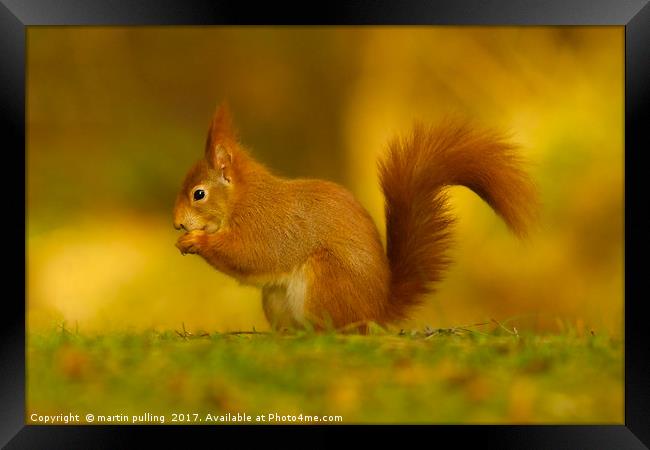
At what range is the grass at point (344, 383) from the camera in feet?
6.83

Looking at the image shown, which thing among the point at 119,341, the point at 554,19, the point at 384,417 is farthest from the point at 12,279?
the point at 554,19

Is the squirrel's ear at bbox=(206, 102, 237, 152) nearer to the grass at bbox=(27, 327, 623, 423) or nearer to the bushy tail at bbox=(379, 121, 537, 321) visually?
the bushy tail at bbox=(379, 121, 537, 321)

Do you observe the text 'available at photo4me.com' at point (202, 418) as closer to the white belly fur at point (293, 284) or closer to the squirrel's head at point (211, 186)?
the white belly fur at point (293, 284)

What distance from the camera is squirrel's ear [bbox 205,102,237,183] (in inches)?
114

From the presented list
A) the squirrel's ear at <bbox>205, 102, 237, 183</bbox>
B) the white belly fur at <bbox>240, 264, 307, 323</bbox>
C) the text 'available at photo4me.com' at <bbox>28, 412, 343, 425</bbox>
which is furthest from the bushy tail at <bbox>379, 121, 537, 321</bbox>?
the text 'available at photo4me.com' at <bbox>28, 412, 343, 425</bbox>

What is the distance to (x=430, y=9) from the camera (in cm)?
220

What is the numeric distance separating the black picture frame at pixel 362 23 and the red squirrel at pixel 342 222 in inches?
20.6

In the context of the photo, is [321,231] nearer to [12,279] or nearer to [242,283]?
[242,283]

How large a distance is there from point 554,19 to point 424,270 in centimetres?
103

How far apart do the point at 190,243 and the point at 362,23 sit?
3.43 ft

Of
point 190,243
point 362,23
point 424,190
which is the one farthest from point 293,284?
point 362,23

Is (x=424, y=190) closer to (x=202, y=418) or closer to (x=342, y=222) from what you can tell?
(x=342, y=222)

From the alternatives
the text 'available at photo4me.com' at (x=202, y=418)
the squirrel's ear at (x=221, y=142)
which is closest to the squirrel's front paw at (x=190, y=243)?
the squirrel's ear at (x=221, y=142)

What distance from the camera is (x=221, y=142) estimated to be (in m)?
2.94
